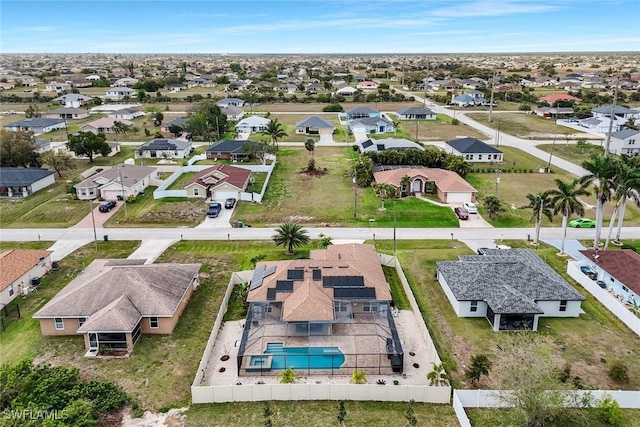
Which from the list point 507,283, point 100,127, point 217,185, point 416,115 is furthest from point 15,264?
point 416,115

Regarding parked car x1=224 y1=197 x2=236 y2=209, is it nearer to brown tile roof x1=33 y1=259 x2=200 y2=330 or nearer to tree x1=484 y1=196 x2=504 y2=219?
brown tile roof x1=33 y1=259 x2=200 y2=330

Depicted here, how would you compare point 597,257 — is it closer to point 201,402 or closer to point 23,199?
point 201,402

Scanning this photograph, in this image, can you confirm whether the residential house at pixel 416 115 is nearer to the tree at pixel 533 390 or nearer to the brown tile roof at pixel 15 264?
the brown tile roof at pixel 15 264

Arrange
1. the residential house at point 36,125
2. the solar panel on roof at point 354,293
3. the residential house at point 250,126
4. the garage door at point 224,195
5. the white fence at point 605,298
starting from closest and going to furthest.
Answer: the white fence at point 605,298 < the solar panel on roof at point 354,293 < the garage door at point 224,195 < the residential house at point 36,125 < the residential house at point 250,126

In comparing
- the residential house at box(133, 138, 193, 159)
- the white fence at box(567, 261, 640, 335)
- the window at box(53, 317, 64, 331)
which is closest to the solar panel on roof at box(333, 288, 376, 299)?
the white fence at box(567, 261, 640, 335)

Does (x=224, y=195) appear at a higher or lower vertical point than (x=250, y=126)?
lower

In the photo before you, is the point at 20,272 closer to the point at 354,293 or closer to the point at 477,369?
the point at 354,293

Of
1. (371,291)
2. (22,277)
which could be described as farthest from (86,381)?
(371,291)

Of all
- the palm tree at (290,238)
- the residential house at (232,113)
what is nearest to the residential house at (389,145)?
the palm tree at (290,238)
